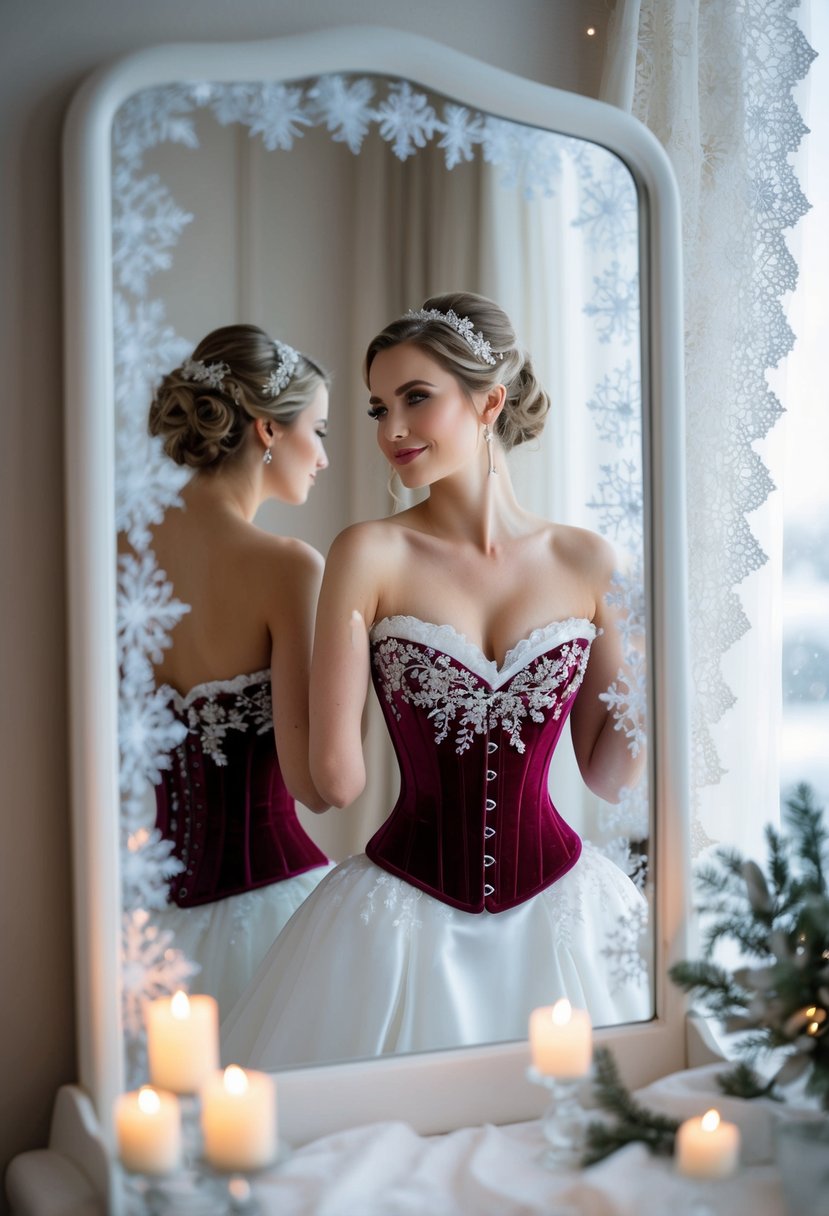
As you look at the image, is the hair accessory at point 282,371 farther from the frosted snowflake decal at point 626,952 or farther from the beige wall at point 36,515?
the frosted snowflake decal at point 626,952

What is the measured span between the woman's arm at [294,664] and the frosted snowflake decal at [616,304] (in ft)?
1.42

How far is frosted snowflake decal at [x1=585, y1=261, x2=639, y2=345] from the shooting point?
4.22 feet

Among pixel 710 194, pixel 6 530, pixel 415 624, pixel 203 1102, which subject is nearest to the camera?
pixel 203 1102

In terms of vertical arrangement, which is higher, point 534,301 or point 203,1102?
point 534,301

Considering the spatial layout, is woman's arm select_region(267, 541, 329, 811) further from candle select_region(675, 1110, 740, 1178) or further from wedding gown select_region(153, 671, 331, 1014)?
candle select_region(675, 1110, 740, 1178)

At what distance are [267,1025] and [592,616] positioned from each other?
0.56 meters

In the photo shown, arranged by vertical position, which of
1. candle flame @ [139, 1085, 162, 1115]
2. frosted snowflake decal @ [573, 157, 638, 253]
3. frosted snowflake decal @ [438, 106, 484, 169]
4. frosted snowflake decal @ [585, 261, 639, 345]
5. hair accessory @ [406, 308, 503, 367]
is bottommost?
candle flame @ [139, 1085, 162, 1115]

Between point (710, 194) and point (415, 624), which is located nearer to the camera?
point (415, 624)

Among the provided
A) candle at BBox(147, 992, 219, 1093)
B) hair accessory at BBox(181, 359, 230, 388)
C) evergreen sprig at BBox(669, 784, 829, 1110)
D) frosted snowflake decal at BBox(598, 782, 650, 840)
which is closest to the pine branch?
evergreen sprig at BBox(669, 784, 829, 1110)

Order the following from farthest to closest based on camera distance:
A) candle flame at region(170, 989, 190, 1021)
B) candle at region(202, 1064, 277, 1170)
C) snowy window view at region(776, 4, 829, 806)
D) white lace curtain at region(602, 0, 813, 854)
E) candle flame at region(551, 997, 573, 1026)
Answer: snowy window view at region(776, 4, 829, 806)
white lace curtain at region(602, 0, 813, 854)
candle flame at region(551, 997, 573, 1026)
candle flame at region(170, 989, 190, 1021)
candle at region(202, 1064, 277, 1170)

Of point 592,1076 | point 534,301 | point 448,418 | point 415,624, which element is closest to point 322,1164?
point 592,1076

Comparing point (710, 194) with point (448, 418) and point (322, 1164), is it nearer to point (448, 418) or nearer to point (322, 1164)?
point (448, 418)

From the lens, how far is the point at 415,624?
1228 mm

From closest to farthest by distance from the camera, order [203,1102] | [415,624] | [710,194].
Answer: [203,1102] → [415,624] → [710,194]
